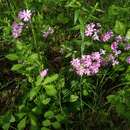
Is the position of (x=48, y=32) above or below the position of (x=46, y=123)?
above

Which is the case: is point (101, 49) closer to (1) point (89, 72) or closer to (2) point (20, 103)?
(1) point (89, 72)

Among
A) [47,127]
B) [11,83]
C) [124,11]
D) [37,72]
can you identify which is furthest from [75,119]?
[124,11]

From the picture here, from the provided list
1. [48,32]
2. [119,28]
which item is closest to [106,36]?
[119,28]

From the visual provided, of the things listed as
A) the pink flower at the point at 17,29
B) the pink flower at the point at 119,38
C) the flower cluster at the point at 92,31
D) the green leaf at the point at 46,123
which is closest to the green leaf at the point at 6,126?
the green leaf at the point at 46,123

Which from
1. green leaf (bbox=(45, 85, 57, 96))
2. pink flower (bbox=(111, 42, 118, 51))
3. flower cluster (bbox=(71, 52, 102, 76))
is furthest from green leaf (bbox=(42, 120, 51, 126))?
pink flower (bbox=(111, 42, 118, 51))

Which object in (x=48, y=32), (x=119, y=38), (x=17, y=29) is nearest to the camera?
(x=119, y=38)

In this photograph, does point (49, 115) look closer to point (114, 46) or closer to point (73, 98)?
point (73, 98)

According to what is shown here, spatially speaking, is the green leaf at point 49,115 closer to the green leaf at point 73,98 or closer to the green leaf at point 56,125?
the green leaf at point 56,125

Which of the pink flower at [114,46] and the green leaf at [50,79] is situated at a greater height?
the pink flower at [114,46]
